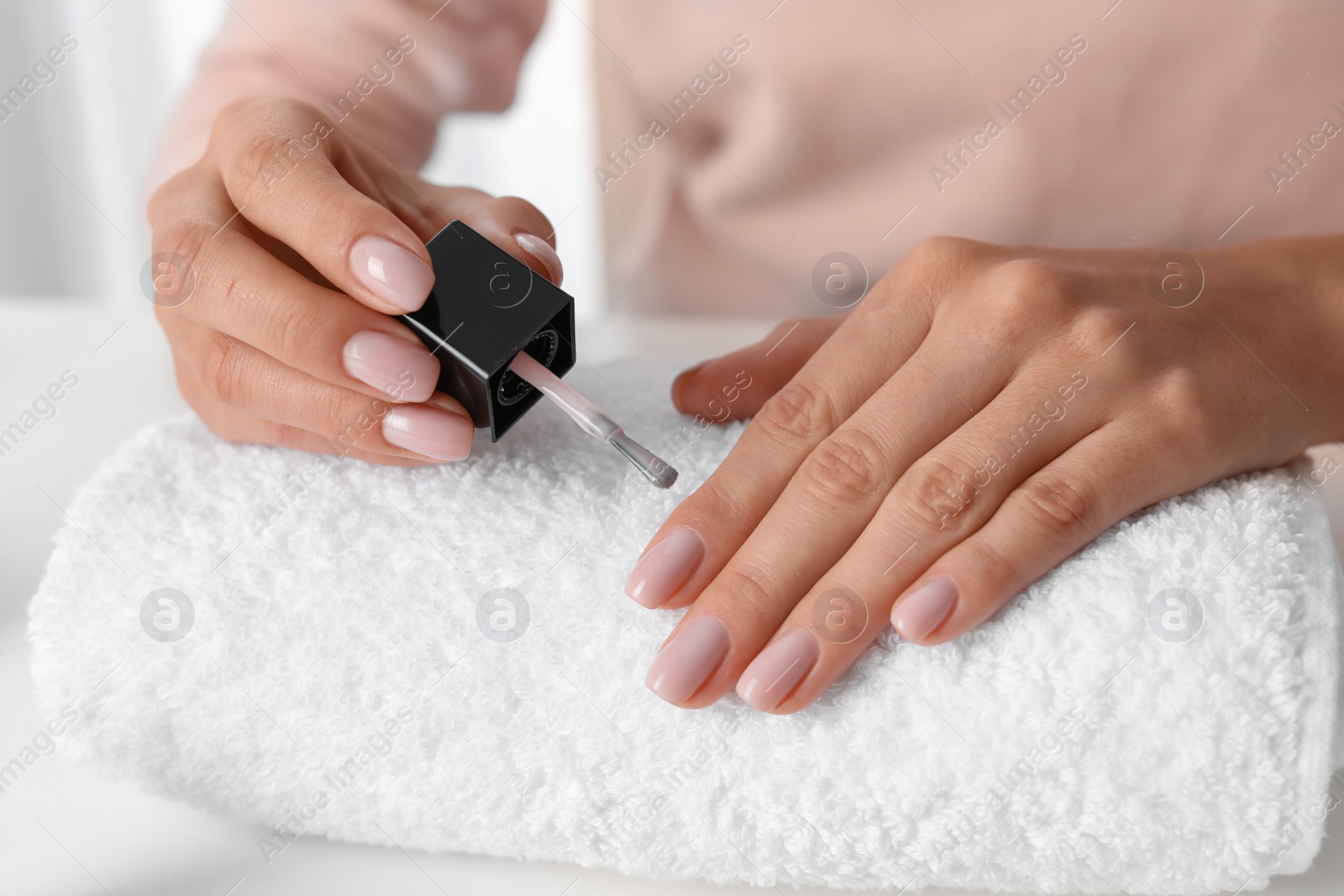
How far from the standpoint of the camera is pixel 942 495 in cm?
42

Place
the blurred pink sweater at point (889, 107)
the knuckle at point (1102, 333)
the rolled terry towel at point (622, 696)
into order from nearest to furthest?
the rolled terry towel at point (622, 696) < the knuckle at point (1102, 333) < the blurred pink sweater at point (889, 107)

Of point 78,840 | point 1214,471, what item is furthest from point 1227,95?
point 78,840

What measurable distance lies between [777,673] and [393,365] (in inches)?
8.3

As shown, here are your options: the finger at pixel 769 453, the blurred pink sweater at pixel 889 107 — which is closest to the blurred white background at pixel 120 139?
the blurred pink sweater at pixel 889 107

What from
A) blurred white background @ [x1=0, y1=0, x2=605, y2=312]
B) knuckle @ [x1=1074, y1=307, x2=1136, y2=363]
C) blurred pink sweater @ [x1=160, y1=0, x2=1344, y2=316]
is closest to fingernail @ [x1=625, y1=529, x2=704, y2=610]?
knuckle @ [x1=1074, y1=307, x2=1136, y2=363]

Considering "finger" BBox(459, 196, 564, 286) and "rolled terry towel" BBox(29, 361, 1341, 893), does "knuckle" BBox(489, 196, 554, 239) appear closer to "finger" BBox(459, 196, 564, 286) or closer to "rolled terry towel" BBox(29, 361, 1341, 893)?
"finger" BBox(459, 196, 564, 286)

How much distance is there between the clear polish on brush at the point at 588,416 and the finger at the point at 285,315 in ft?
0.14

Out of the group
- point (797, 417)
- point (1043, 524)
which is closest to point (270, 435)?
point (797, 417)

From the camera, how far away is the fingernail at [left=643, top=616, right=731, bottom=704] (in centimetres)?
38

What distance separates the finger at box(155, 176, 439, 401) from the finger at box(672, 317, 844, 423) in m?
0.15

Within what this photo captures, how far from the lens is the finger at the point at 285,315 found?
0.43 meters

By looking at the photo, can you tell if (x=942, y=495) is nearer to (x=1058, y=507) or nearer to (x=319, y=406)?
(x=1058, y=507)

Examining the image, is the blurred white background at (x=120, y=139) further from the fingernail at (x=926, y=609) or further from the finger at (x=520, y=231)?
the fingernail at (x=926, y=609)

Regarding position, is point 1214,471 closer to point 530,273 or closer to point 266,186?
point 530,273
